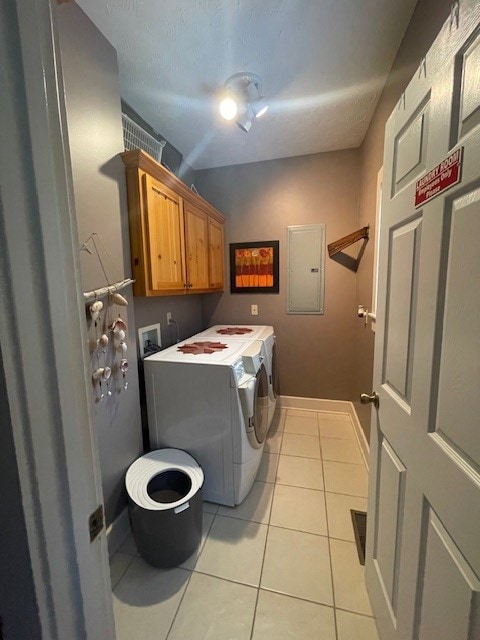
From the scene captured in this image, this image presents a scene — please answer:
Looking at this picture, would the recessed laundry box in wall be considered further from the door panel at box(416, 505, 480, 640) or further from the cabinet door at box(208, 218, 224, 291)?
the cabinet door at box(208, 218, 224, 291)

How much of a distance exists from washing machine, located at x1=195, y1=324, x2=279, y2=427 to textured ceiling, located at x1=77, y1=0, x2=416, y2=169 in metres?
1.71

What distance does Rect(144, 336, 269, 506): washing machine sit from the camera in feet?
4.86

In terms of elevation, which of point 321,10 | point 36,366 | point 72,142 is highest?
point 321,10

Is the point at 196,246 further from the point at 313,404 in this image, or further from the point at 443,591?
the point at 443,591

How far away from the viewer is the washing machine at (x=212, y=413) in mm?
1481

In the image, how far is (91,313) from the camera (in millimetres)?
1155

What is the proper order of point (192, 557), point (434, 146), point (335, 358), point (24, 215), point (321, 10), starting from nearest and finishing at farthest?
1. point (24, 215)
2. point (434, 146)
3. point (321, 10)
4. point (192, 557)
5. point (335, 358)

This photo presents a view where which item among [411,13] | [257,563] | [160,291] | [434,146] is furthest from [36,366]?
[411,13]

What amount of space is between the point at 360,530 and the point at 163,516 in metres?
1.12

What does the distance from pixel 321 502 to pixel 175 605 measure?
0.97m

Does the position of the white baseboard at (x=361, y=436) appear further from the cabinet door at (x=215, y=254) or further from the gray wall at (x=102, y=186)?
the cabinet door at (x=215, y=254)

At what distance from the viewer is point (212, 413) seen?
151 cm

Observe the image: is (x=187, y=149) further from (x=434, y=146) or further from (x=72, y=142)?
(x=434, y=146)

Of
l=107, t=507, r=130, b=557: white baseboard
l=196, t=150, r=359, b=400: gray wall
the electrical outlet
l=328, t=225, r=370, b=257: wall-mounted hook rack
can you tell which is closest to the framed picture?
l=196, t=150, r=359, b=400: gray wall
